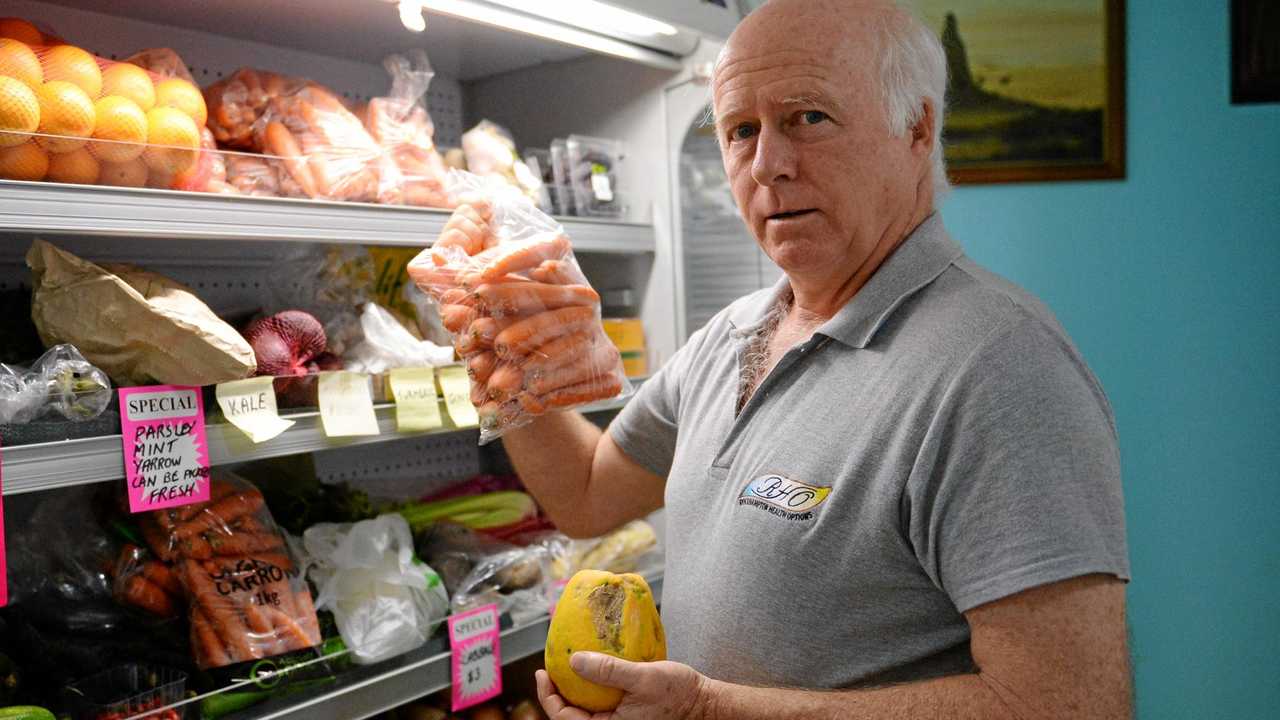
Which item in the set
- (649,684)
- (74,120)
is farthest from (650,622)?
(74,120)

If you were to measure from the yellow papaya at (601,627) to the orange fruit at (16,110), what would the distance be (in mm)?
1015

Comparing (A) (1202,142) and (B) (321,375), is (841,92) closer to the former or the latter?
(B) (321,375)

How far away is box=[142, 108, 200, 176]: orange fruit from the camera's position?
1591 mm

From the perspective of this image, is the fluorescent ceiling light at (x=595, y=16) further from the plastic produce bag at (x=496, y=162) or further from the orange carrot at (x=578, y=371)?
the orange carrot at (x=578, y=371)

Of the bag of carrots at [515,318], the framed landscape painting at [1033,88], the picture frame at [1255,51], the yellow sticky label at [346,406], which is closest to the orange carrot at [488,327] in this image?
the bag of carrots at [515,318]

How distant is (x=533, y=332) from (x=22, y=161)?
0.77m

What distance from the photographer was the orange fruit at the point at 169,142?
159 cm

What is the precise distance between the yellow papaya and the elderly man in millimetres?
44

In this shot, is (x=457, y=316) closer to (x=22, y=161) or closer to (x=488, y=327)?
(x=488, y=327)

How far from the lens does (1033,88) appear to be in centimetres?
328

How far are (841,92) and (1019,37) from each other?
2196 millimetres

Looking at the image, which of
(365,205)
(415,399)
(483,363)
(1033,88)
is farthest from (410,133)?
(1033,88)

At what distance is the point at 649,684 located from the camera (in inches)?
48.9

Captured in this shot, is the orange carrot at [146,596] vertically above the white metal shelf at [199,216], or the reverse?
the white metal shelf at [199,216]
